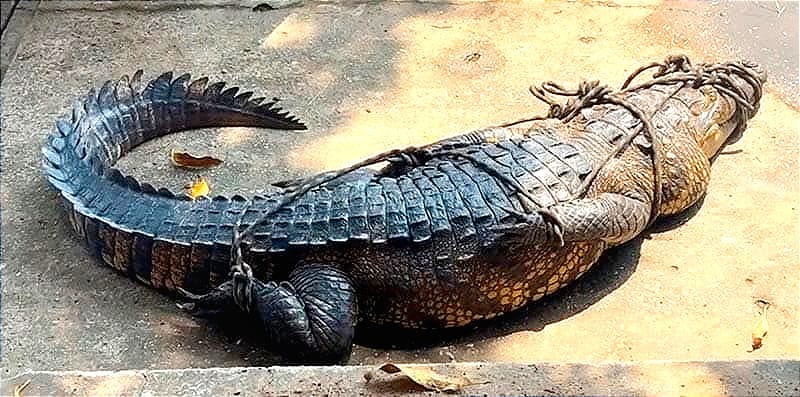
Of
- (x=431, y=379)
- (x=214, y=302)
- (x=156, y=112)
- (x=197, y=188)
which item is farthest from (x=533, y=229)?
(x=156, y=112)

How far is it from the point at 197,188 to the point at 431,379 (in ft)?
5.49

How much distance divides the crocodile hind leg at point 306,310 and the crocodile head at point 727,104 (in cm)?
A: 146

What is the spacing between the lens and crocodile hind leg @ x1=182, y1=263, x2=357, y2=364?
292cm

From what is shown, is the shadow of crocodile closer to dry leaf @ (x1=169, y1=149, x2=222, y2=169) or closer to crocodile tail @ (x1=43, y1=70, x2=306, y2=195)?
dry leaf @ (x1=169, y1=149, x2=222, y2=169)

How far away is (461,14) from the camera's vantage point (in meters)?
4.82

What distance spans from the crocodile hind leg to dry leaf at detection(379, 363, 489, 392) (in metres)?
0.52

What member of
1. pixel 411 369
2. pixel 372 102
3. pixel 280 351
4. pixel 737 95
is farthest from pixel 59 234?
pixel 737 95

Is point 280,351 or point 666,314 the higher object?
point 280,351

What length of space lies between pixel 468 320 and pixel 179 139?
1.51m

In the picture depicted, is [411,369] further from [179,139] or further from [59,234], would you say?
[179,139]

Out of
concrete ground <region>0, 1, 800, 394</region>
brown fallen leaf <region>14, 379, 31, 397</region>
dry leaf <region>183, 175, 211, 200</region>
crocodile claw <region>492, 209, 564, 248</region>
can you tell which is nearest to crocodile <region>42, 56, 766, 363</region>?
crocodile claw <region>492, 209, 564, 248</region>

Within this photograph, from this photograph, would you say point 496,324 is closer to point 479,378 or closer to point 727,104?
point 479,378

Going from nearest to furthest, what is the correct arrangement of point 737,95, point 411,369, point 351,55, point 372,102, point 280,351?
point 411,369 → point 280,351 → point 737,95 → point 372,102 → point 351,55

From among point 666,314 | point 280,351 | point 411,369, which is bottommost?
point 666,314
